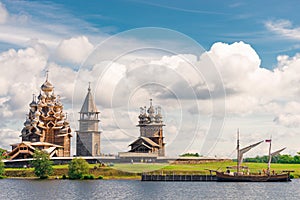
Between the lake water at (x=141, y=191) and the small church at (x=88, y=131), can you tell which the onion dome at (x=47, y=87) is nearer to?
the small church at (x=88, y=131)

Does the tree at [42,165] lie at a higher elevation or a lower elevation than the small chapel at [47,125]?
lower

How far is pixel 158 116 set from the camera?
490 ft

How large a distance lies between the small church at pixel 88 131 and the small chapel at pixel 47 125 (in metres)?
3.37

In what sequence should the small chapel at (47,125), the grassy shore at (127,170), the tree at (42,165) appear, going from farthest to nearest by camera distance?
the small chapel at (47,125) < the grassy shore at (127,170) < the tree at (42,165)

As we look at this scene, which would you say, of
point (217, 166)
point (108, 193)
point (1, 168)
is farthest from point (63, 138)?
point (108, 193)

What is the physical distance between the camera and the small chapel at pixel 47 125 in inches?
5320

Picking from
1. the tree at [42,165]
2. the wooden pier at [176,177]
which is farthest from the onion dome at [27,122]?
the wooden pier at [176,177]

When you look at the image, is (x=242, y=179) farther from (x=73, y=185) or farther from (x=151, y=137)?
(x=151, y=137)

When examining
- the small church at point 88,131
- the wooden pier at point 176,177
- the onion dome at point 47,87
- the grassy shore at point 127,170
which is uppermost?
the onion dome at point 47,87

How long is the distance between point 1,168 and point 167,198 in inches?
1997

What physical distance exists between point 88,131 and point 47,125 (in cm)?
1016

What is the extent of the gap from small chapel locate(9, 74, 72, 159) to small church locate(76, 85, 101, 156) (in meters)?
3.37

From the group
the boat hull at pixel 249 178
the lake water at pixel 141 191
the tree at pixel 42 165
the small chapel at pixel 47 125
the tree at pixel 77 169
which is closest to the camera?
the lake water at pixel 141 191

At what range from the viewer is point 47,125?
13750 cm
